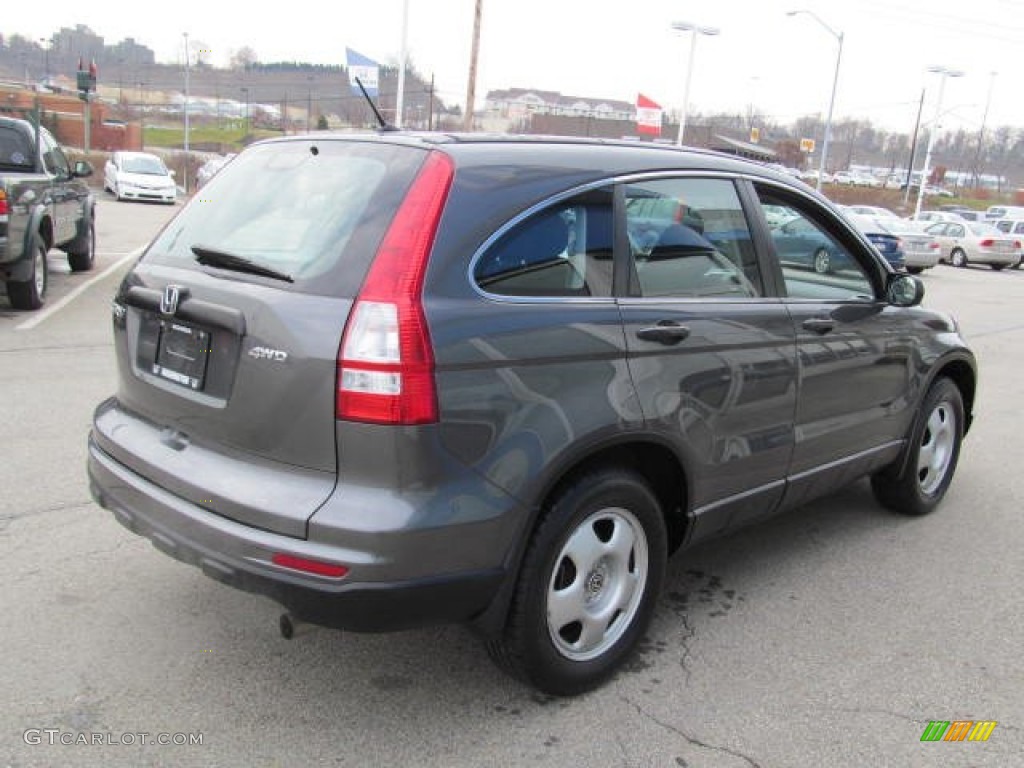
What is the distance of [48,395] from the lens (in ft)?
20.4

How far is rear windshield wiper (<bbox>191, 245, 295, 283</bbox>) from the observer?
2708mm

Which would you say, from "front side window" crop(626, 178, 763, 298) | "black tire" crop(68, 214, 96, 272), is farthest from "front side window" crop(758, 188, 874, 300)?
"black tire" crop(68, 214, 96, 272)

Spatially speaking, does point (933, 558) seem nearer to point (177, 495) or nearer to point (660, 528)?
point (660, 528)

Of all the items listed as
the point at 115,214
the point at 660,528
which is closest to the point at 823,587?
the point at 660,528

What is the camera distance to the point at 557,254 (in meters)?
2.86

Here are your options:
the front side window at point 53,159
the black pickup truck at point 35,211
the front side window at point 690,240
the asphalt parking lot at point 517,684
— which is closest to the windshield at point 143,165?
the black pickup truck at point 35,211

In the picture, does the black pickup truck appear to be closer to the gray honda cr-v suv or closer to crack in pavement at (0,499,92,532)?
crack in pavement at (0,499,92,532)

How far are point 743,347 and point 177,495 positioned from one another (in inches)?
80.5

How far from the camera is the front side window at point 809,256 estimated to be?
375cm

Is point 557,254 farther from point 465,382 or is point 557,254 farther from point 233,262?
point 233,262

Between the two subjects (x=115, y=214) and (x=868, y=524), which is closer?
(x=868, y=524)

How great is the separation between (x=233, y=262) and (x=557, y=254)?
104 centimetres

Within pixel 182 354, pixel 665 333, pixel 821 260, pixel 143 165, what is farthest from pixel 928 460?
pixel 143 165

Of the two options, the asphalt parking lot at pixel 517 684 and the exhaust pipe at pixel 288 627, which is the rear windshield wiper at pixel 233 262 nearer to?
the exhaust pipe at pixel 288 627
